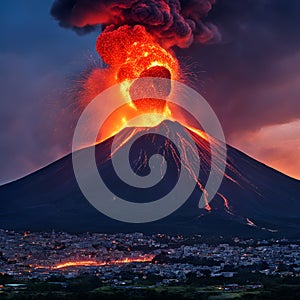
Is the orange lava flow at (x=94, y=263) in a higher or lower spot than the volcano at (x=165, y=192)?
lower

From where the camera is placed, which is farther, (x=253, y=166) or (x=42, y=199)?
(x=253, y=166)

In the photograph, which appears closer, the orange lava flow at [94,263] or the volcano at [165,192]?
the orange lava flow at [94,263]

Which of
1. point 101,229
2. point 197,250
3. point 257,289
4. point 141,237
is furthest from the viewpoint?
point 101,229

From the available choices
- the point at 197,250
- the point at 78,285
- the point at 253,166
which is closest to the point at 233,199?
the point at 253,166

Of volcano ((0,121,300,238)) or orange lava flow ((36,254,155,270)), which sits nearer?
orange lava flow ((36,254,155,270))

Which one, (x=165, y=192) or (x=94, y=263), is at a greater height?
(x=165, y=192)

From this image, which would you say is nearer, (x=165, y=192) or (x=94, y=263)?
(x=94, y=263)

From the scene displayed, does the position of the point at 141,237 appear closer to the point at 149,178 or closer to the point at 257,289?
the point at 149,178

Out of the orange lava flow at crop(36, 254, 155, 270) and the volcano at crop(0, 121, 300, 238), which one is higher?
the volcano at crop(0, 121, 300, 238)
